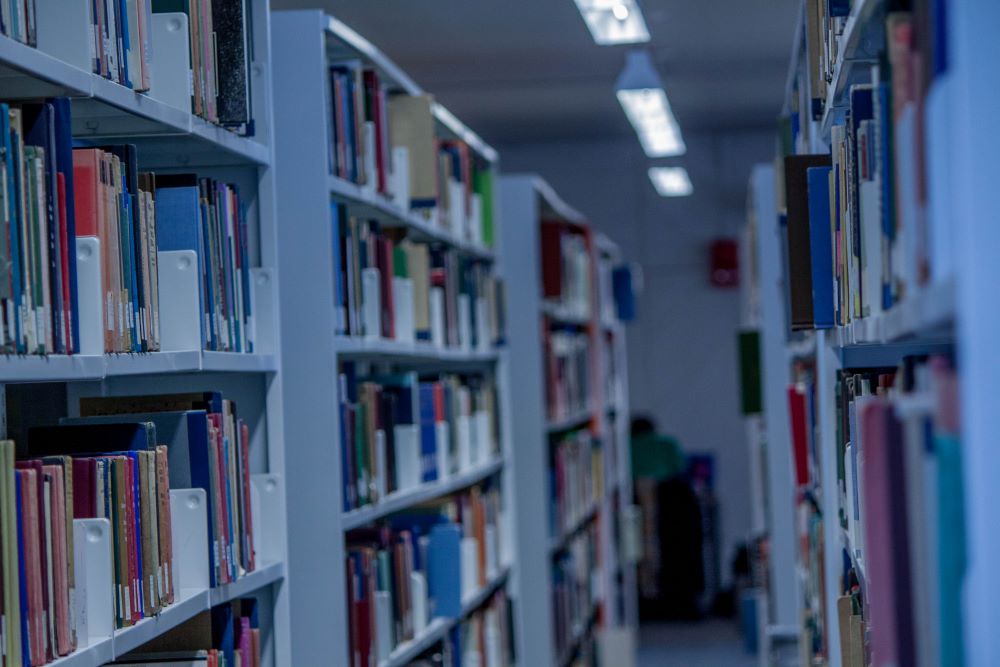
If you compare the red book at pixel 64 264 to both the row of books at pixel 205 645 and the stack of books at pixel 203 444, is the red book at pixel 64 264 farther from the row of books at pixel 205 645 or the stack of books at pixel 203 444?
the row of books at pixel 205 645

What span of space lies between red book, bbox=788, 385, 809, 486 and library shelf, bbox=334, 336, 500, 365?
3.38 feet

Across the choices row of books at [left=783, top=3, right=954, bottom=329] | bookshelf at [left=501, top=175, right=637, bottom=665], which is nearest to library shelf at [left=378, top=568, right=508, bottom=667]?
bookshelf at [left=501, top=175, right=637, bottom=665]

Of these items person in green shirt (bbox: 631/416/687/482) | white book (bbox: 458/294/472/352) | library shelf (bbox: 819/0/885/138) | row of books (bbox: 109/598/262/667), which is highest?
library shelf (bbox: 819/0/885/138)

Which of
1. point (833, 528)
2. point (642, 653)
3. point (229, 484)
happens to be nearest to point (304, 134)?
point (229, 484)

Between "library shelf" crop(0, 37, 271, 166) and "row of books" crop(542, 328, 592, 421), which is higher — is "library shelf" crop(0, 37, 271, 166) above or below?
above

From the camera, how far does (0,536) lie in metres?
1.61

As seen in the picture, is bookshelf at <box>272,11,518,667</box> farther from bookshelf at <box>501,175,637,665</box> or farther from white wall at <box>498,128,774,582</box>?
white wall at <box>498,128,774,582</box>

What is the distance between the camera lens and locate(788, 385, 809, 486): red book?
3891 millimetres

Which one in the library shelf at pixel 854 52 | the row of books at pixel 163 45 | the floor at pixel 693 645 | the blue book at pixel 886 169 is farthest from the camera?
the floor at pixel 693 645

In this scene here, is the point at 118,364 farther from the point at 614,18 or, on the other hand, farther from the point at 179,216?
the point at 614,18

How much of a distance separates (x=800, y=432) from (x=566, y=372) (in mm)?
2438

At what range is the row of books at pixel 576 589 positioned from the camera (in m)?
5.70

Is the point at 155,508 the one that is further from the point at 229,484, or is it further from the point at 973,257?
the point at 973,257

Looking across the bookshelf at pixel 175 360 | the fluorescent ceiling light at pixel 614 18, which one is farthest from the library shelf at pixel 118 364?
the fluorescent ceiling light at pixel 614 18
